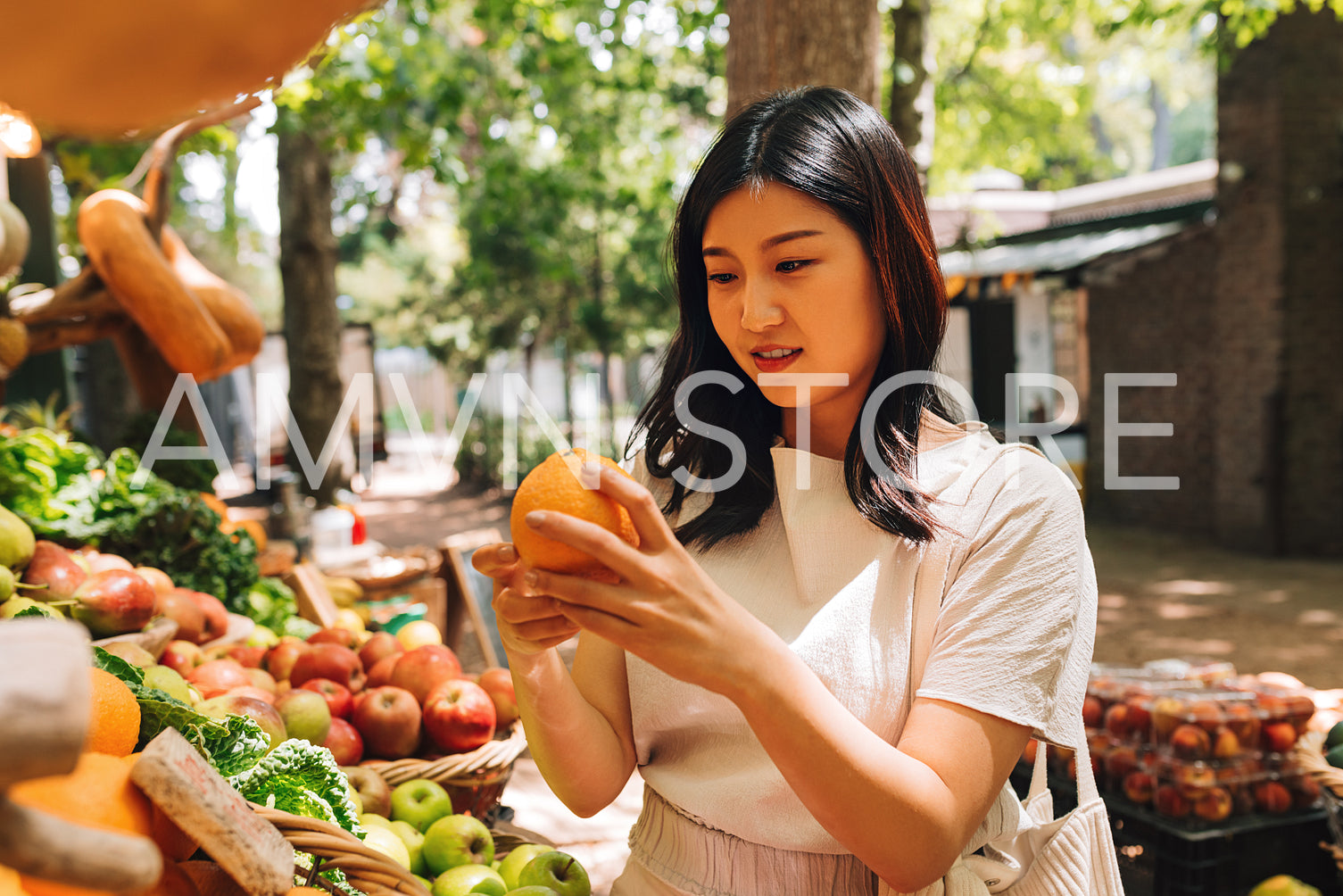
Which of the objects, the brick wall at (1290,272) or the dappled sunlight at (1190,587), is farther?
the brick wall at (1290,272)

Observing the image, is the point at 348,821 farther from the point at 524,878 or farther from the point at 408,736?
the point at 408,736

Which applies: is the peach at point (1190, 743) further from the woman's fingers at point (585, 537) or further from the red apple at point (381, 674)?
the woman's fingers at point (585, 537)

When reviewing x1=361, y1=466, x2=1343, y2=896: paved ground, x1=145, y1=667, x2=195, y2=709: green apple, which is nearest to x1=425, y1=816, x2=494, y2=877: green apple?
x1=145, y1=667, x2=195, y2=709: green apple

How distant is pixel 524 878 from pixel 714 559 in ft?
2.64

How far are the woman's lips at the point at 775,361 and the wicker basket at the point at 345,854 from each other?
87 centimetres

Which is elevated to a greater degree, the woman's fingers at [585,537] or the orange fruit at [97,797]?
the woman's fingers at [585,537]

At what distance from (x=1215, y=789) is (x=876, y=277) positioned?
231cm

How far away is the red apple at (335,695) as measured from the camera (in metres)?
2.52

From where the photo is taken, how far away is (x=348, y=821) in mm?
1697

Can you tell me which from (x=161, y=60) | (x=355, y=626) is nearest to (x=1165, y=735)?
(x=355, y=626)

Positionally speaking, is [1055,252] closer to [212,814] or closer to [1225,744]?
[1225,744]

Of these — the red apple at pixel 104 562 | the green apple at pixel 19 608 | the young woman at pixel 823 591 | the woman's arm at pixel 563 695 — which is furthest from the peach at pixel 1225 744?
the red apple at pixel 104 562

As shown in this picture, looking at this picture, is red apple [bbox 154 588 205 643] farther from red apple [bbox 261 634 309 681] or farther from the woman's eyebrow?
the woman's eyebrow

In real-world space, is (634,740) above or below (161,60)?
below
